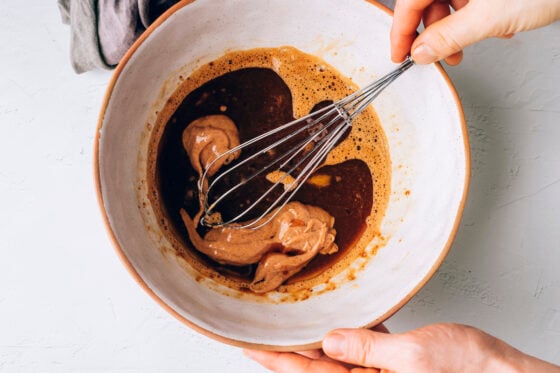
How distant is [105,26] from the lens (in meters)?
0.68

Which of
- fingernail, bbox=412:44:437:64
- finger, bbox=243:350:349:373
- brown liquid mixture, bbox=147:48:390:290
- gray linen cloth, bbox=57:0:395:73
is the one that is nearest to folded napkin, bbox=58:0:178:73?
gray linen cloth, bbox=57:0:395:73

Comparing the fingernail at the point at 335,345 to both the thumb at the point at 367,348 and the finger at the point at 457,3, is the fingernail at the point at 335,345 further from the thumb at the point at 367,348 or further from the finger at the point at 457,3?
the finger at the point at 457,3

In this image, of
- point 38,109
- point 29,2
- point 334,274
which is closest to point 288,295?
point 334,274

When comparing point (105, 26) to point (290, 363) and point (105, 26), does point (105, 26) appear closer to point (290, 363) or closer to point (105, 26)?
point (105, 26)

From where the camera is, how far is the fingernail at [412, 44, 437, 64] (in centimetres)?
59

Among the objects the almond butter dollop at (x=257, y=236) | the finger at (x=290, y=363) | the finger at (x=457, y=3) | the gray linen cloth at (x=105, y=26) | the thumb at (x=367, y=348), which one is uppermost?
the gray linen cloth at (x=105, y=26)

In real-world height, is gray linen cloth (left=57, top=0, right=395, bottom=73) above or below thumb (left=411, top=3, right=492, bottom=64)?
above

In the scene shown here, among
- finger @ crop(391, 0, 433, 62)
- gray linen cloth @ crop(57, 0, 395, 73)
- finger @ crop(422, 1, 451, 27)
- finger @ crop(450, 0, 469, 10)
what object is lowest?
finger @ crop(391, 0, 433, 62)

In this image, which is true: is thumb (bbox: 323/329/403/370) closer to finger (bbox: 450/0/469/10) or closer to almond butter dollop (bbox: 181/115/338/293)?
almond butter dollop (bbox: 181/115/338/293)

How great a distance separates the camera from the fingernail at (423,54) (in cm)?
59

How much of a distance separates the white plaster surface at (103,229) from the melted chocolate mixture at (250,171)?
108mm

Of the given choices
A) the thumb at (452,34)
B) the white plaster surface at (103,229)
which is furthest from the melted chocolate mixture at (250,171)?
the thumb at (452,34)

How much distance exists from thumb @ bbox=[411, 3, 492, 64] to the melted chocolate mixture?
0.72ft

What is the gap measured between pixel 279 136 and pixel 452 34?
0.29 m
